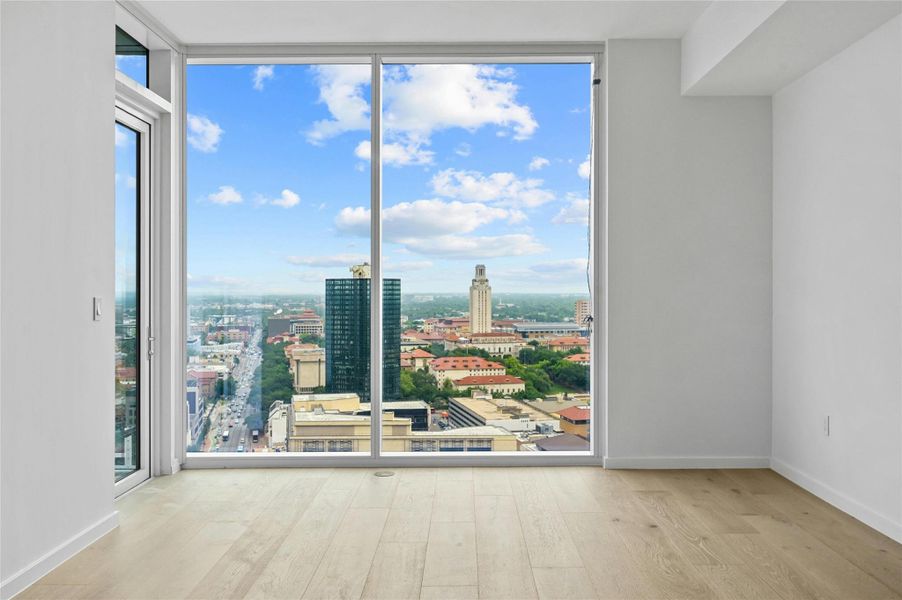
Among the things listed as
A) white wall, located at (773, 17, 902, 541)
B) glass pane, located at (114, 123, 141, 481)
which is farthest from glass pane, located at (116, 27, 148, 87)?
white wall, located at (773, 17, 902, 541)

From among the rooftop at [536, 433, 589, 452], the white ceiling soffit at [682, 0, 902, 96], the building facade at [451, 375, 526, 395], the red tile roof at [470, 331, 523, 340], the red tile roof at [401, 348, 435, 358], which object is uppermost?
the white ceiling soffit at [682, 0, 902, 96]

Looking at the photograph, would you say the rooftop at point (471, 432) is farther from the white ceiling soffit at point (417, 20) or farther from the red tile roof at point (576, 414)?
the white ceiling soffit at point (417, 20)

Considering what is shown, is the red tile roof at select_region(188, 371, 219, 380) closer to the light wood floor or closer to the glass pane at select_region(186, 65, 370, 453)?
the glass pane at select_region(186, 65, 370, 453)

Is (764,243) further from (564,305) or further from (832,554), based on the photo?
(832,554)

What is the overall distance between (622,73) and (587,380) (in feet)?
6.56

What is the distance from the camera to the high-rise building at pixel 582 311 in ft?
14.6

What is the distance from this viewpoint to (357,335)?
174 inches

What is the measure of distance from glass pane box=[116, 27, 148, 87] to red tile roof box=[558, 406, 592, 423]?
339cm

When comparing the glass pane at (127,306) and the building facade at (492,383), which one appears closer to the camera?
the glass pane at (127,306)

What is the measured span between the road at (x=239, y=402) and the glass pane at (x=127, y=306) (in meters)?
0.52

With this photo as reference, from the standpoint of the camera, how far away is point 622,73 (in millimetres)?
4273

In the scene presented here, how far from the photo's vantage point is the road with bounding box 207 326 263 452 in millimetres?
4410

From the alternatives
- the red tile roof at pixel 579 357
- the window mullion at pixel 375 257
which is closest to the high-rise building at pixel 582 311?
the red tile roof at pixel 579 357

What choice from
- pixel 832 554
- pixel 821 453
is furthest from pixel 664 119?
pixel 832 554
